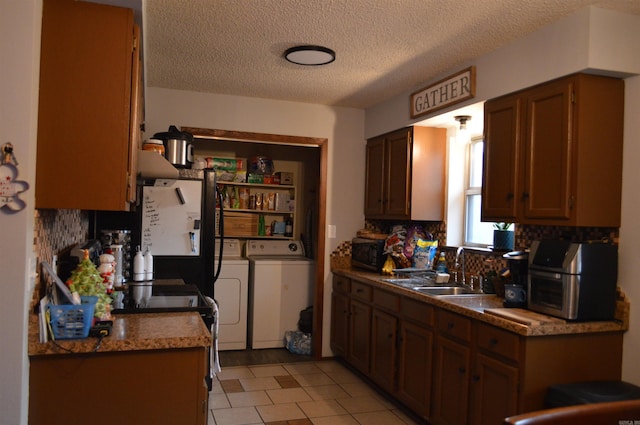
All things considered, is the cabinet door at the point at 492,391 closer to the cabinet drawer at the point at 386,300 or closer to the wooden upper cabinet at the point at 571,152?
the wooden upper cabinet at the point at 571,152

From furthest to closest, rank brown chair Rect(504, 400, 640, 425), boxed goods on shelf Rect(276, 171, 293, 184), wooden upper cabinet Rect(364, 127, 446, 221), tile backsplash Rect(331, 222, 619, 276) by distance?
boxed goods on shelf Rect(276, 171, 293, 184)
wooden upper cabinet Rect(364, 127, 446, 221)
tile backsplash Rect(331, 222, 619, 276)
brown chair Rect(504, 400, 640, 425)

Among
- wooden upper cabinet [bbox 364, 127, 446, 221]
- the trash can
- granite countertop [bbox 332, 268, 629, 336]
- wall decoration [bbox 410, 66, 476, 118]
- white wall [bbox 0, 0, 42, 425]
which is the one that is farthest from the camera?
wooden upper cabinet [bbox 364, 127, 446, 221]

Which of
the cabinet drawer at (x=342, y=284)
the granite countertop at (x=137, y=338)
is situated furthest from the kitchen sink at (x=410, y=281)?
the granite countertop at (x=137, y=338)

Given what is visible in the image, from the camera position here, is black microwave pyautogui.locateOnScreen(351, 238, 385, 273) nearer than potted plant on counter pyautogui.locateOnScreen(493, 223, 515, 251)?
No

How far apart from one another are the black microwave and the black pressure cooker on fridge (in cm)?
165

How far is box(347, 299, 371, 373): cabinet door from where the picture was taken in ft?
13.3

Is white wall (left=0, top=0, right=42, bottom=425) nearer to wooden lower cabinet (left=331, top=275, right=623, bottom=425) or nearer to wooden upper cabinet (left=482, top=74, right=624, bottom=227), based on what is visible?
wooden lower cabinet (left=331, top=275, right=623, bottom=425)


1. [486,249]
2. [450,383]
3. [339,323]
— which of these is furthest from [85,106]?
[339,323]

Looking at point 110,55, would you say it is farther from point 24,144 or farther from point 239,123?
point 239,123

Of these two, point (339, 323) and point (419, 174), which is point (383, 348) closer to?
point (339, 323)

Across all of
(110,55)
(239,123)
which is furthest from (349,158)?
(110,55)

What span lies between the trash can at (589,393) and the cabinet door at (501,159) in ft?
3.05

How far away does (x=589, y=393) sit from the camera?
2.23 metres

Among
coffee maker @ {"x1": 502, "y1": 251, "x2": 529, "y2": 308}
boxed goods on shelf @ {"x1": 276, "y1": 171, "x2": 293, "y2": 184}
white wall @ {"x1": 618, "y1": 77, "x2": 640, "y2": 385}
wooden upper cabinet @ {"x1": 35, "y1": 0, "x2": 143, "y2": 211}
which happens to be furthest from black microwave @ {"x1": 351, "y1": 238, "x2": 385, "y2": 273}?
wooden upper cabinet @ {"x1": 35, "y1": 0, "x2": 143, "y2": 211}
